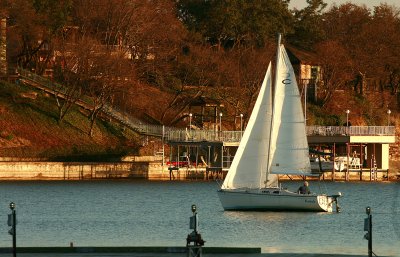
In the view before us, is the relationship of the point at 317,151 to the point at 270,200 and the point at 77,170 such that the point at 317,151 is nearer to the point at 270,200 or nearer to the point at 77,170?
the point at 77,170

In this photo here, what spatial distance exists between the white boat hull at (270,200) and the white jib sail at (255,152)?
47 centimetres

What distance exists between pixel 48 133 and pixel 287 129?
40.9 metres

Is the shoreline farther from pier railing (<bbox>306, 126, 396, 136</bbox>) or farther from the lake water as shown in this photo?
pier railing (<bbox>306, 126, 396, 136</bbox>)

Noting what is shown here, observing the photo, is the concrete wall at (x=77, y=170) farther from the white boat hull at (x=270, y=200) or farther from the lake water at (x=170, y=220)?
the white boat hull at (x=270, y=200)

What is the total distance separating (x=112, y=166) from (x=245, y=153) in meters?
36.1

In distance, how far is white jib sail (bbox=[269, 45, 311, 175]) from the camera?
214 ft

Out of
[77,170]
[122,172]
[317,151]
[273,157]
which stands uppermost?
[317,151]

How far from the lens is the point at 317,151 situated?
102562mm

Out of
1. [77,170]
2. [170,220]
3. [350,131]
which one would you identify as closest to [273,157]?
[170,220]

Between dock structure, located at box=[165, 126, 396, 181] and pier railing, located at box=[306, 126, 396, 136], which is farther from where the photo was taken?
pier railing, located at box=[306, 126, 396, 136]

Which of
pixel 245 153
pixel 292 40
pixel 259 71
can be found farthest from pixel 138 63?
pixel 245 153

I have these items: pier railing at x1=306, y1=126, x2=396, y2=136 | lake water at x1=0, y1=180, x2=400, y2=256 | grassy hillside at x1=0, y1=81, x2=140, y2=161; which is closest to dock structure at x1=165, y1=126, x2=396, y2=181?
pier railing at x1=306, y1=126, x2=396, y2=136

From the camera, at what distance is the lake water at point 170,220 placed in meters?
48.0

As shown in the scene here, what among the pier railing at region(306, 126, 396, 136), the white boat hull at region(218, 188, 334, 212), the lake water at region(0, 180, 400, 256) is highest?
the pier railing at region(306, 126, 396, 136)
